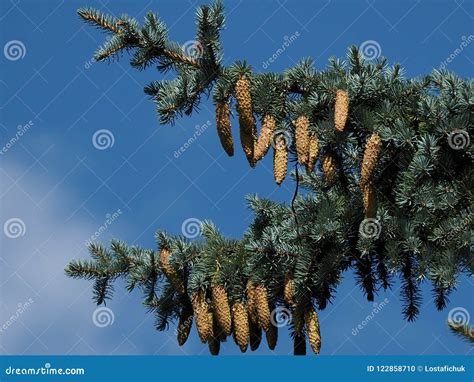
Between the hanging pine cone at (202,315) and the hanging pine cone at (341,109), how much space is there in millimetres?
995

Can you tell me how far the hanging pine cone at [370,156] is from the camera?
3.68 meters

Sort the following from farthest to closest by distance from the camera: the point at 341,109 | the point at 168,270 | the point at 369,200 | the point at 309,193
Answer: the point at 309,193 < the point at 168,270 < the point at 341,109 < the point at 369,200

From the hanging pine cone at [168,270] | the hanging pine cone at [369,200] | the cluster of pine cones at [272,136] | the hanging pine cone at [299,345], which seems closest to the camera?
the hanging pine cone at [369,200]

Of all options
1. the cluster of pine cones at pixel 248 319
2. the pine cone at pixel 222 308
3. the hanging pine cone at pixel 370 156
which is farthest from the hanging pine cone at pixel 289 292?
the hanging pine cone at pixel 370 156

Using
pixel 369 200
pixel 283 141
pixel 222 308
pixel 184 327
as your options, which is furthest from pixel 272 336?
pixel 283 141

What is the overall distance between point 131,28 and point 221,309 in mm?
1390

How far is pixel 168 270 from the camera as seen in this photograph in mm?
4000

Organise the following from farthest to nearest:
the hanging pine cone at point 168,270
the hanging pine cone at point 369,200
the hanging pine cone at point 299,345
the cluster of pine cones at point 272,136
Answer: the hanging pine cone at point 168,270
the hanging pine cone at point 299,345
the cluster of pine cones at point 272,136
the hanging pine cone at point 369,200

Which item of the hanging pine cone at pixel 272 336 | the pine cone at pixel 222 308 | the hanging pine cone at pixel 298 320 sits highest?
→ the hanging pine cone at pixel 298 320

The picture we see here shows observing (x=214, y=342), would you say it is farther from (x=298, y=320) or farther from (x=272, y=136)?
(x=272, y=136)

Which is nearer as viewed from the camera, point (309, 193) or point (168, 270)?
point (168, 270)

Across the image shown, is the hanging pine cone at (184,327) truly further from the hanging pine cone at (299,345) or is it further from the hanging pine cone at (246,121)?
the hanging pine cone at (246,121)

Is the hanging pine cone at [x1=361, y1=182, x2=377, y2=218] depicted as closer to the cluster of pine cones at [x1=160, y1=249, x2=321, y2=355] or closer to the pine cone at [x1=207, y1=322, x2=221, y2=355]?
the cluster of pine cones at [x1=160, y1=249, x2=321, y2=355]

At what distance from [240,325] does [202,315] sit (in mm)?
181
